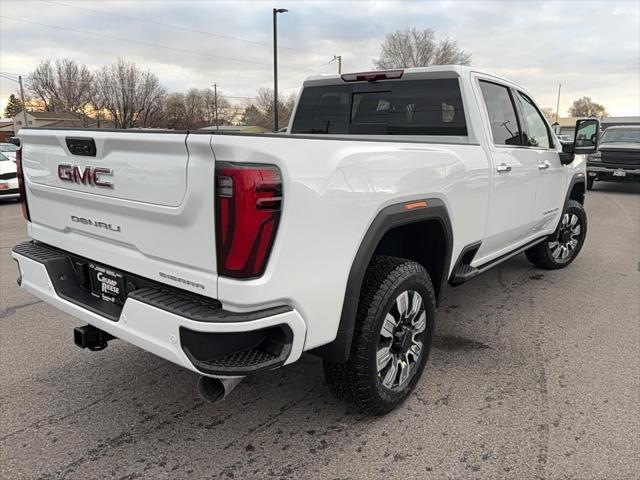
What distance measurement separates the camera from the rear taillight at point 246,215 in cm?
194

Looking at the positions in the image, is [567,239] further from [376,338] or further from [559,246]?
[376,338]

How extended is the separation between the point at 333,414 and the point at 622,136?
50.4ft

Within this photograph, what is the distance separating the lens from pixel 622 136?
1494 centimetres

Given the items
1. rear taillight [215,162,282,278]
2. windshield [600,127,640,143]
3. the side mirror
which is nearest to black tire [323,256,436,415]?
rear taillight [215,162,282,278]

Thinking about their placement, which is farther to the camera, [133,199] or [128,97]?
[128,97]

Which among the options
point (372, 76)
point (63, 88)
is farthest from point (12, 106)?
point (372, 76)

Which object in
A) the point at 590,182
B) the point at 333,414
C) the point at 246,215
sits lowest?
the point at 333,414

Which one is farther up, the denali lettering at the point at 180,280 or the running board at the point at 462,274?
the denali lettering at the point at 180,280

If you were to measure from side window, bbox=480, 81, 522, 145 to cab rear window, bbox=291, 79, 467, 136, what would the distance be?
1.08 ft

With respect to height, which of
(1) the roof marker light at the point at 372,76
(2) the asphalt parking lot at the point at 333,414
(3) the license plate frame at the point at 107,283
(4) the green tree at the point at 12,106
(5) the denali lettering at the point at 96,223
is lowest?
(2) the asphalt parking lot at the point at 333,414

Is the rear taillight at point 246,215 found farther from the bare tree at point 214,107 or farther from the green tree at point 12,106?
the green tree at point 12,106

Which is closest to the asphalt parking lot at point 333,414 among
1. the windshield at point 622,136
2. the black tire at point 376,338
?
the black tire at point 376,338

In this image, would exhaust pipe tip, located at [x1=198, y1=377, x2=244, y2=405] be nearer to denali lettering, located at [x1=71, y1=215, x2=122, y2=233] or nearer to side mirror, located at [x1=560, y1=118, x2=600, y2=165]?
denali lettering, located at [x1=71, y1=215, x2=122, y2=233]

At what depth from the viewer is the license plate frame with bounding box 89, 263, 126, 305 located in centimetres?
250
